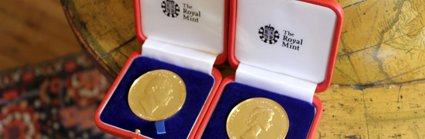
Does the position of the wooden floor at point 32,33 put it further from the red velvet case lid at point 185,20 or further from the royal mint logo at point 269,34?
the royal mint logo at point 269,34

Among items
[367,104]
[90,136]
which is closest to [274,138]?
[367,104]

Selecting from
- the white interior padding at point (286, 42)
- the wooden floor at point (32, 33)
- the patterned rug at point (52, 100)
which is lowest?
the patterned rug at point (52, 100)

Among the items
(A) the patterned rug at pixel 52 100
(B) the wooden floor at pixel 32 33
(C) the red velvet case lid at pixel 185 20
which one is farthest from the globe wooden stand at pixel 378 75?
(B) the wooden floor at pixel 32 33

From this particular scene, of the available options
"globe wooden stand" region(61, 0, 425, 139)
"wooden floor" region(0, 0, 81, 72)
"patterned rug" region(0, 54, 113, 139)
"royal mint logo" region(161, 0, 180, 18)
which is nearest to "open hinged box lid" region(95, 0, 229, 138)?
"royal mint logo" region(161, 0, 180, 18)

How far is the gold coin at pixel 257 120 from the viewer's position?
2.58 feet

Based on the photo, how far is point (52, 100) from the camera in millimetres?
1560

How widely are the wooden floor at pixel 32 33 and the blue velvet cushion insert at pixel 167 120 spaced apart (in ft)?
2.75

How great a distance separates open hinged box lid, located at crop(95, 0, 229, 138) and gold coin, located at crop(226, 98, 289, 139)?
5cm

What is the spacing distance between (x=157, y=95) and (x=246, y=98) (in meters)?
0.13

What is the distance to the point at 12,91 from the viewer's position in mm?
1583

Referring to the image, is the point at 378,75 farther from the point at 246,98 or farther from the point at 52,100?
the point at 52,100

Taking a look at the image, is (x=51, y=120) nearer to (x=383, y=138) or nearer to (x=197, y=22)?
(x=197, y=22)

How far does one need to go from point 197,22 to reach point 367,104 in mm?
275

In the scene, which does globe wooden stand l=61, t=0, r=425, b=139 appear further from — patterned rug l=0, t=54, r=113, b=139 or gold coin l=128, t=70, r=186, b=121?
patterned rug l=0, t=54, r=113, b=139
